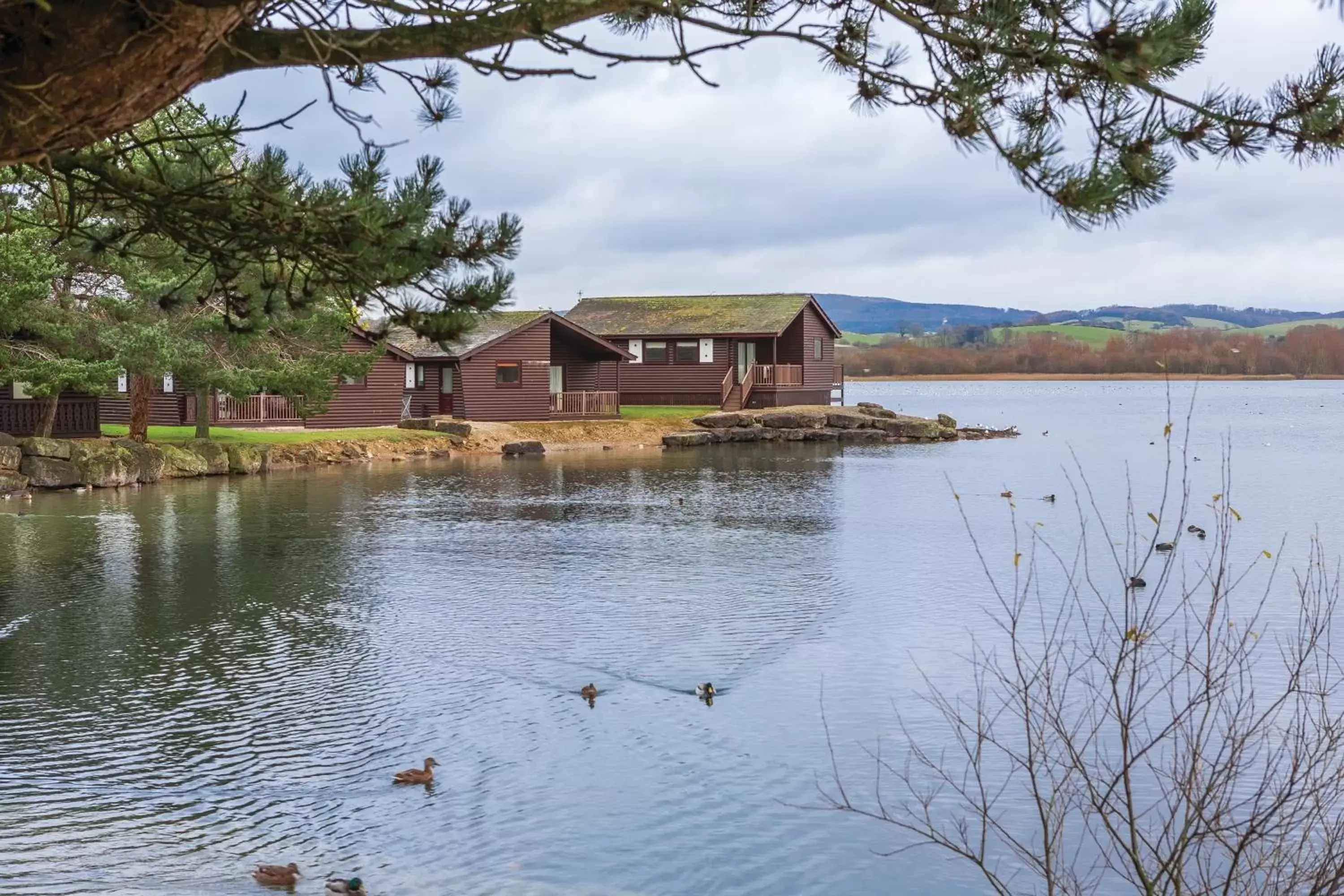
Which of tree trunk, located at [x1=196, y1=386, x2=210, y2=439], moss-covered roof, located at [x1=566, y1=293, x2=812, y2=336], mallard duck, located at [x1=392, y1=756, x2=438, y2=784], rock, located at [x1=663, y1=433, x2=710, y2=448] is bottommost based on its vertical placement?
mallard duck, located at [x1=392, y1=756, x2=438, y2=784]

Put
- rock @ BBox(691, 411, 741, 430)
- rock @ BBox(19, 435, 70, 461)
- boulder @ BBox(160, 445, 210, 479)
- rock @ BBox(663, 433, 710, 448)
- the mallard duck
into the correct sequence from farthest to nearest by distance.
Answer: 1. rock @ BBox(691, 411, 741, 430)
2. rock @ BBox(663, 433, 710, 448)
3. boulder @ BBox(160, 445, 210, 479)
4. rock @ BBox(19, 435, 70, 461)
5. the mallard duck

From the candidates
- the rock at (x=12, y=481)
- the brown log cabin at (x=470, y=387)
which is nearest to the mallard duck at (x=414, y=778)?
the rock at (x=12, y=481)

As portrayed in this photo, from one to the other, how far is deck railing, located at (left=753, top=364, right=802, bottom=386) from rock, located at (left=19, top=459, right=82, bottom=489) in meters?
34.6

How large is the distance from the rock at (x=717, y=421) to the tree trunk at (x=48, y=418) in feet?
84.2

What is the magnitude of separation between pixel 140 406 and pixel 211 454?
8.58 ft

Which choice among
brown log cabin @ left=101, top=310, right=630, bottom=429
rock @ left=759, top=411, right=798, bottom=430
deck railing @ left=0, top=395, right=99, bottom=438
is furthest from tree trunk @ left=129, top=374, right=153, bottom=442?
rock @ left=759, top=411, right=798, bottom=430

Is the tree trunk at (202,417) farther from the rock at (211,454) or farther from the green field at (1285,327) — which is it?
the green field at (1285,327)

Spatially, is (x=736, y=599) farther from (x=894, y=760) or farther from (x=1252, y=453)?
(x=1252, y=453)

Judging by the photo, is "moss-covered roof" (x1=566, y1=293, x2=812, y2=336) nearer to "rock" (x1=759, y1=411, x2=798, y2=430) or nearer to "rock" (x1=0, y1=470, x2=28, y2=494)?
"rock" (x1=759, y1=411, x2=798, y2=430)

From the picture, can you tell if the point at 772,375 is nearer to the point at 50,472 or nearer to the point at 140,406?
the point at 140,406

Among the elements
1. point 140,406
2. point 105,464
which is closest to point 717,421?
point 140,406

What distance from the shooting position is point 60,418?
37375mm

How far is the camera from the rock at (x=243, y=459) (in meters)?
37.0

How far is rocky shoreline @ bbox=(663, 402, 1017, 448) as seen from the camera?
54.0m
